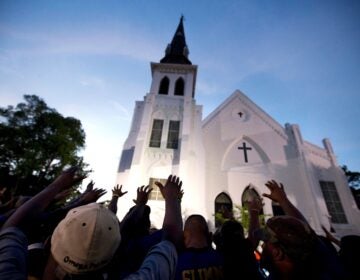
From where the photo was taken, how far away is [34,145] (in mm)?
16406

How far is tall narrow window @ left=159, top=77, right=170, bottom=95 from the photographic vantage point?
55.2 feet

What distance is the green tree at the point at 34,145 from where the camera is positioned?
1544 cm

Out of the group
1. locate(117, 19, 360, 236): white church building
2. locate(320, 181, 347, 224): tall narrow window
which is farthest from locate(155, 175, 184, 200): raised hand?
locate(320, 181, 347, 224): tall narrow window

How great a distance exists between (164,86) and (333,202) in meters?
16.3

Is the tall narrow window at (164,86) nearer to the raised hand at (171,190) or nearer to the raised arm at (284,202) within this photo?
the raised arm at (284,202)

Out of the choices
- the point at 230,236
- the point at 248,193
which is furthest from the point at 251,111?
the point at 230,236

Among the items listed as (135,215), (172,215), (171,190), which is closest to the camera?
(172,215)

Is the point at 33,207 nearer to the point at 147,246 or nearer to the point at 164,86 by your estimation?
the point at 147,246

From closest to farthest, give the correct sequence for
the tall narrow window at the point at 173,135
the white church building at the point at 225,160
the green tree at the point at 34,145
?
the white church building at the point at 225,160 → the tall narrow window at the point at 173,135 → the green tree at the point at 34,145

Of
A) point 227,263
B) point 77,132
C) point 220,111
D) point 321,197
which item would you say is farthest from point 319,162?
point 77,132

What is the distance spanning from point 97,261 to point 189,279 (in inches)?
41.1

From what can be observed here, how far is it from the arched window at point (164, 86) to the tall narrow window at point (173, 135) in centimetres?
406

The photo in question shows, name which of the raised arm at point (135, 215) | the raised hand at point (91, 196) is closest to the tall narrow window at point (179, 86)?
the raised arm at point (135, 215)

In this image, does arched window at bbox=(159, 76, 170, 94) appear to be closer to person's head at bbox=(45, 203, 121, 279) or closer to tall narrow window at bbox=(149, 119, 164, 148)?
tall narrow window at bbox=(149, 119, 164, 148)
